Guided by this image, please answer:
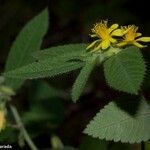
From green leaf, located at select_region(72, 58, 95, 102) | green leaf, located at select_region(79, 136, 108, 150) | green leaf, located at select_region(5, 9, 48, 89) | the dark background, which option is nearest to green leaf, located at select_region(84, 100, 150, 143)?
green leaf, located at select_region(72, 58, 95, 102)

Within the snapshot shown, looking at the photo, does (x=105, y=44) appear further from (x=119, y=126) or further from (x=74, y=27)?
(x=74, y=27)

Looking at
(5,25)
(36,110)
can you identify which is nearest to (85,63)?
(36,110)

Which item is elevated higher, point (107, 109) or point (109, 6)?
point (109, 6)

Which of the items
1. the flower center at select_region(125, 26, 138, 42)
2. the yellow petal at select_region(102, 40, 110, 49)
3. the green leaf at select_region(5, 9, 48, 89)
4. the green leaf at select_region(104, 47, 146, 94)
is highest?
the green leaf at select_region(5, 9, 48, 89)

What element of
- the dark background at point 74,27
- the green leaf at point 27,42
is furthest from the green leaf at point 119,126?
the dark background at point 74,27

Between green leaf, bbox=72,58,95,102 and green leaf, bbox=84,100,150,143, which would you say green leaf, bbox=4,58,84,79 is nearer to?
green leaf, bbox=72,58,95,102

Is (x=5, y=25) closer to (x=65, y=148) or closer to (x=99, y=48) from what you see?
(x=65, y=148)
